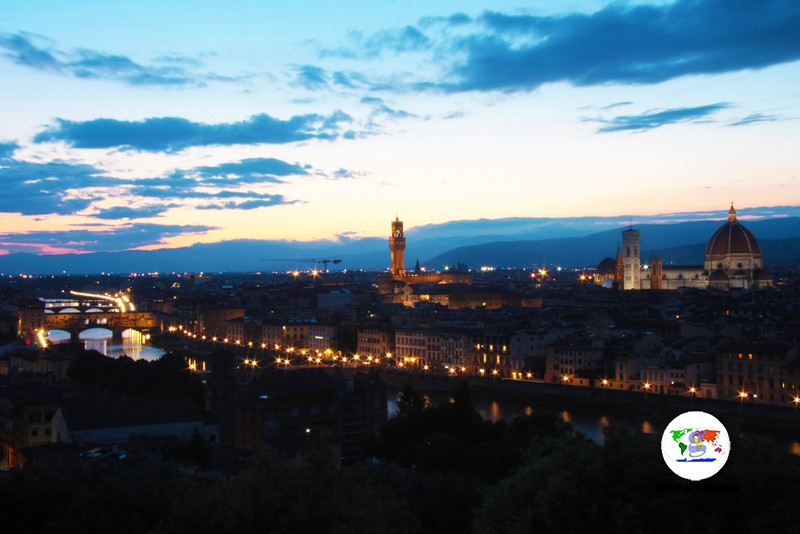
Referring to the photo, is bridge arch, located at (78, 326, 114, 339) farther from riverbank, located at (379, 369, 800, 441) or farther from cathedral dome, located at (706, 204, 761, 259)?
cathedral dome, located at (706, 204, 761, 259)

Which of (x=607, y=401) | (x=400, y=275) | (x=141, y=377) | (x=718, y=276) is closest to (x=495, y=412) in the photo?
(x=607, y=401)

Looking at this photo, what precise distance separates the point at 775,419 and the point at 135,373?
11.6 metres

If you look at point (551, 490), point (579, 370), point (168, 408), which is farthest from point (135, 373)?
point (551, 490)

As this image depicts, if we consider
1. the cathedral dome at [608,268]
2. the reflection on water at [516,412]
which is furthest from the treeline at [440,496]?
the cathedral dome at [608,268]

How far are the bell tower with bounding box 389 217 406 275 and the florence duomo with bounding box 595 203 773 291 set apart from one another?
1590 centimetres

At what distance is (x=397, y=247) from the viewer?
224 ft

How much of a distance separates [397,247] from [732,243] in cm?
2399

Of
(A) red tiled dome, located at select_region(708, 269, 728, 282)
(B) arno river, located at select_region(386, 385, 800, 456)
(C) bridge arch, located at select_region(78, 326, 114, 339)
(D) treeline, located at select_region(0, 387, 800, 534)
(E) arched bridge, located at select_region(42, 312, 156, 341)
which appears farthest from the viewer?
(A) red tiled dome, located at select_region(708, 269, 728, 282)

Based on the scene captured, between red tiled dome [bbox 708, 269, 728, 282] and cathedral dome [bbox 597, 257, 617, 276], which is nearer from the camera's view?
red tiled dome [bbox 708, 269, 728, 282]

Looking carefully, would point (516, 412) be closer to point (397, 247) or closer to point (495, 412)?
point (495, 412)

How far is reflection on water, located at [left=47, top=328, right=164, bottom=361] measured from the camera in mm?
35812

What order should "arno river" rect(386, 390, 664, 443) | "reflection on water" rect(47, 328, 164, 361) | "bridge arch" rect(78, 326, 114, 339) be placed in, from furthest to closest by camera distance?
"bridge arch" rect(78, 326, 114, 339) → "reflection on water" rect(47, 328, 164, 361) → "arno river" rect(386, 390, 664, 443)

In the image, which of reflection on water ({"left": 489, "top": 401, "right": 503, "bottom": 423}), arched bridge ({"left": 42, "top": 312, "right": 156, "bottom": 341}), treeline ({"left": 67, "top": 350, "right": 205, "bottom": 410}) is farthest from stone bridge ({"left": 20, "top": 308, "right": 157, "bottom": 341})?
A: reflection on water ({"left": 489, "top": 401, "right": 503, "bottom": 423})

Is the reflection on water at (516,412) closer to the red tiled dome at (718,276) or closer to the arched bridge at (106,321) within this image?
the arched bridge at (106,321)
